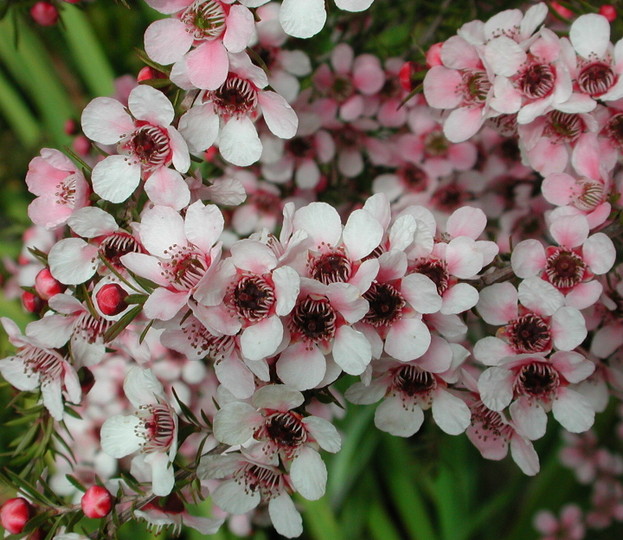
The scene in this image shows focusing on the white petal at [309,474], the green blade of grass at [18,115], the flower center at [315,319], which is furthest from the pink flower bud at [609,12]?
the green blade of grass at [18,115]

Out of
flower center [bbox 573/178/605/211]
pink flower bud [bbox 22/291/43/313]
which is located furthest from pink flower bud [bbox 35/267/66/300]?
flower center [bbox 573/178/605/211]

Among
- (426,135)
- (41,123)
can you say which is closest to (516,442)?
(426,135)

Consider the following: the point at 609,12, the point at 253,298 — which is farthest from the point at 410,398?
the point at 609,12

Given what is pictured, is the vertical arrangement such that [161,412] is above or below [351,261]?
below

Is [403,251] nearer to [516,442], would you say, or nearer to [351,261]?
[351,261]

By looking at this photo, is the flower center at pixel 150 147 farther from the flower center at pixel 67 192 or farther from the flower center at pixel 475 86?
the flower center at pixel 475 86

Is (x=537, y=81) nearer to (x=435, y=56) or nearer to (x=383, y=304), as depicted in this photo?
(x=435, y=56)

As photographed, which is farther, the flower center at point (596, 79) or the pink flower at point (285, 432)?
the flower center at point (596, 79)

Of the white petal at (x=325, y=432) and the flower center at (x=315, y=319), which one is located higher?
the flower center at (x=315, y=319)
